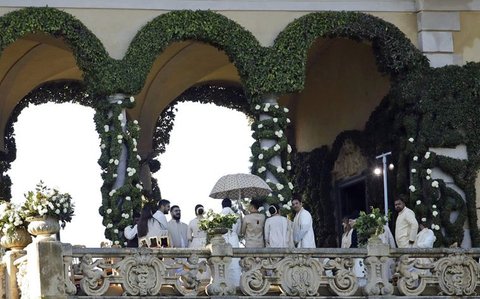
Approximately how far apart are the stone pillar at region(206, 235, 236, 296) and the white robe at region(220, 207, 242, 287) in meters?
0.09

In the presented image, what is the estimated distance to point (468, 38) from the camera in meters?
32.9

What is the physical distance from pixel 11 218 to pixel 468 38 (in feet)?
34.8

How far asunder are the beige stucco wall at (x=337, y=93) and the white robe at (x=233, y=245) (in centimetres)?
729

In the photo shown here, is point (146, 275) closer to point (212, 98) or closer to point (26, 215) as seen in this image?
point (26, 215)

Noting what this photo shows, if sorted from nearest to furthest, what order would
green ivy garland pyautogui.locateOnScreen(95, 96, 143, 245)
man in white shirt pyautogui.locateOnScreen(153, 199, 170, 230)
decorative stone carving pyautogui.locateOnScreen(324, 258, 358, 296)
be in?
decorative stone carving pyautogui.locateOnScreen(324, 258, 358, 296) → man in white shirt pyautogui.locateOnScreen(153, 199, 170, 230) → green ivy garland pyautogui.locateOnScreen(95, 96, 143, 245)

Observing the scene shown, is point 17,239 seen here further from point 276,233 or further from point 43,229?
point 276,233

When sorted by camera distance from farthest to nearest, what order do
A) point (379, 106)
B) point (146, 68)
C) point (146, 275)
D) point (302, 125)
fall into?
point (302, 125) → point (379, 106) → point (146, 68) → point (146, 275)

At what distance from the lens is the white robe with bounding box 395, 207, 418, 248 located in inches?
1142

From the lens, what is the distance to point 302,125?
125ft

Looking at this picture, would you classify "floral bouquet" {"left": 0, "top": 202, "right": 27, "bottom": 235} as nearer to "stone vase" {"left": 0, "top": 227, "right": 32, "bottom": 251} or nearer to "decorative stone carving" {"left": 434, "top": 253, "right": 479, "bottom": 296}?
"stone vase" {"left": 0, "top": 227, "right": 32, "bottom": 251}

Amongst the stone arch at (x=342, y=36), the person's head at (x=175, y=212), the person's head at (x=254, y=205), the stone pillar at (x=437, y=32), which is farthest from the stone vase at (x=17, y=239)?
the stone pillar at (x=437, y=32)

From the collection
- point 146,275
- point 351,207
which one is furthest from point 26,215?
point 351,207

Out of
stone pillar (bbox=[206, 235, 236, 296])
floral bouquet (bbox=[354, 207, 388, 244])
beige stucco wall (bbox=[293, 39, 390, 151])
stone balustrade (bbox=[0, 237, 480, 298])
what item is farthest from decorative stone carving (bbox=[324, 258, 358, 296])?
beige stucco wall (bbox=[293, 39, 390, 151])

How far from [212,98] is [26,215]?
12346 mm
